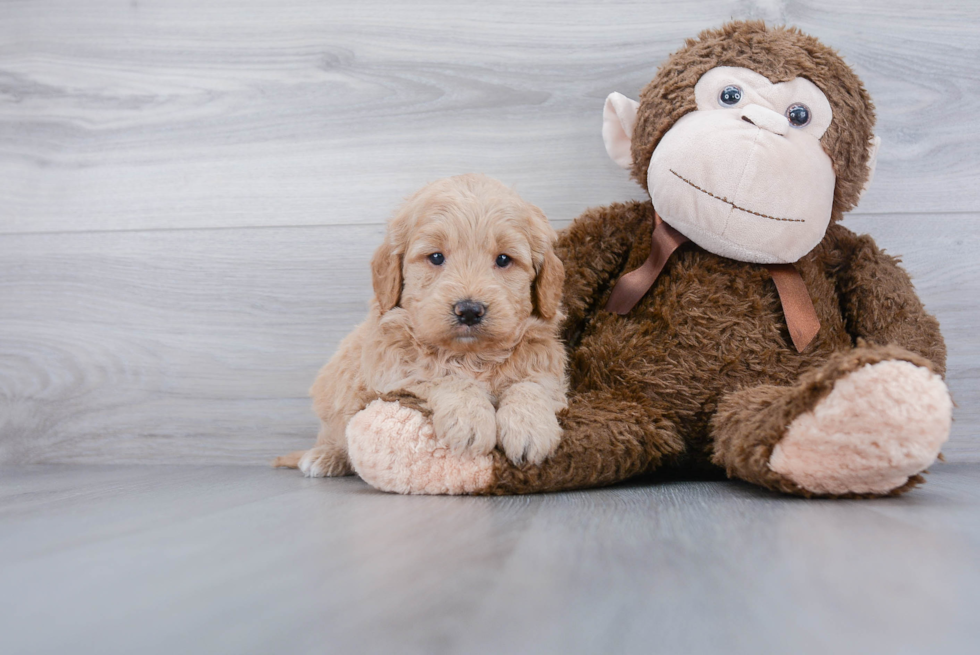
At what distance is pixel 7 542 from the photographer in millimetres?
874

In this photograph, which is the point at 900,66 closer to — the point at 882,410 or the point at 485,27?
the point at 485,27

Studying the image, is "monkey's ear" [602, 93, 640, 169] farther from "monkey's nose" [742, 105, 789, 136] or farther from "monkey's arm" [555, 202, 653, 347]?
"monkey's nose" [742, 105, 789, 136]

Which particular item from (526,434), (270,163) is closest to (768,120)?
(526,434)

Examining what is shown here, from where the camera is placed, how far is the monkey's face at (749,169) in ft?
3.91

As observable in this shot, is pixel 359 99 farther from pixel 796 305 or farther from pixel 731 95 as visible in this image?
pixel 796 305

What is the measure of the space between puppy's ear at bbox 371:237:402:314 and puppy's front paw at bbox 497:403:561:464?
29 cm

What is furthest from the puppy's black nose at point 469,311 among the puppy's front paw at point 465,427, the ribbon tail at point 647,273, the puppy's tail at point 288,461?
the puppy's tail at point 288,461

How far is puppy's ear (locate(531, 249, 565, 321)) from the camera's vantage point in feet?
4.02

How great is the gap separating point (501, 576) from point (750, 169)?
2.78 ft

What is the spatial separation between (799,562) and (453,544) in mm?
367

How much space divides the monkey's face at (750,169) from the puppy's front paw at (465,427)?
54 centimetres

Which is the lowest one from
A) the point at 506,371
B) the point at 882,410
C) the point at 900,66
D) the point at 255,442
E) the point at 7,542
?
the point at 255,442

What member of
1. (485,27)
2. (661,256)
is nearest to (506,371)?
(661,256)

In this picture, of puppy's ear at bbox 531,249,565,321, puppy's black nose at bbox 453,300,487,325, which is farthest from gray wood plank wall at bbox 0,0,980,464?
puppy's black nose at bbox 453,300,487,325
